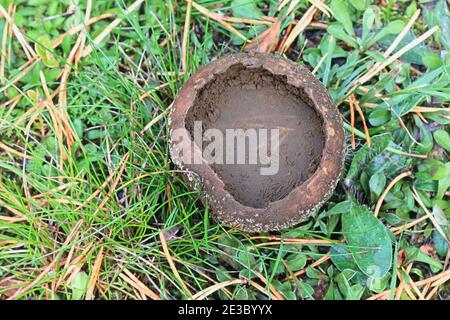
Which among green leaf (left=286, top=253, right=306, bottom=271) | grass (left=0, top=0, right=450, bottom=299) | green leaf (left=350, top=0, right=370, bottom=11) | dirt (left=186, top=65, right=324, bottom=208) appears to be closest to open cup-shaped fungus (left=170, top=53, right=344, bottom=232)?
dirt (left=186, top=65, right=324, bottom=208)

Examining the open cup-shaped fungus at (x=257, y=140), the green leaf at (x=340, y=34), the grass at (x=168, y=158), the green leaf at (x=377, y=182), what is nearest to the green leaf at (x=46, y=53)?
the grass at (x=168, y=158)

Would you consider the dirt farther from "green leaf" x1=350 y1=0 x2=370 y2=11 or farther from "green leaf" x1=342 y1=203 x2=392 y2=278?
"green leaf" x1=350 y1=0 x2=370 y2=11

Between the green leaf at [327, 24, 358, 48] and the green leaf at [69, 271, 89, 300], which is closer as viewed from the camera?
the green leaf at [69, 271, 89, 300]

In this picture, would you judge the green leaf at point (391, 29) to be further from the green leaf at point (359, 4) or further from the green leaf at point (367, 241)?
the green leaf at point (367, 241)

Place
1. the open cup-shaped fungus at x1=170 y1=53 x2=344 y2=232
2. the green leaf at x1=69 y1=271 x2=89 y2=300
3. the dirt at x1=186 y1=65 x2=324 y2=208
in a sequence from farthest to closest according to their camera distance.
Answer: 1. the green leaf at x1=69 y1=271 x2=89 y2=300
2. the dirt at x1=186 y1=65 x2=324 y2=208
3. the open cup-shaped fungus at x1=170 y1=53 x2=344 y2=232

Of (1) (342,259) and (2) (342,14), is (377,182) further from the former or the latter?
(2) (342,14)

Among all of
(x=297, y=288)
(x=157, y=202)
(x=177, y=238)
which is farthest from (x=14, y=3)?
(x=297, y=288)
